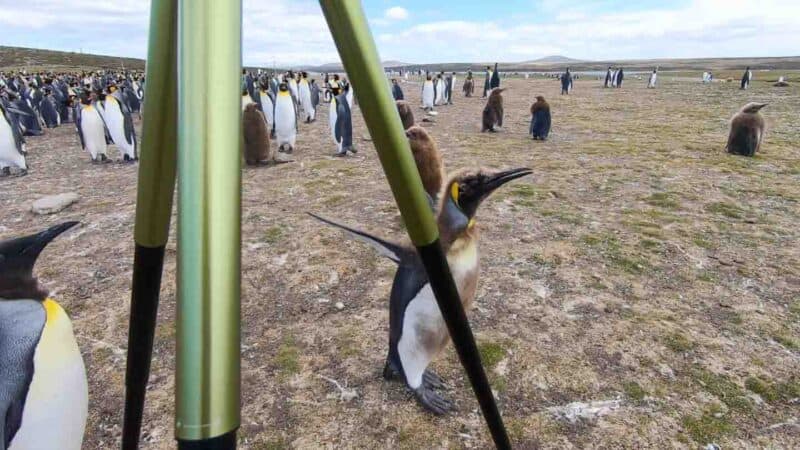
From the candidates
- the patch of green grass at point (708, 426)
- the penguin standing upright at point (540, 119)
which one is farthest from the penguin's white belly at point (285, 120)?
the patch of green grass at point (708, 426)

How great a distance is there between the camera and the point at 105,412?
113 inches

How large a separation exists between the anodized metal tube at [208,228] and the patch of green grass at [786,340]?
14.6 ft

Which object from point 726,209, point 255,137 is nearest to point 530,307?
point 726,209

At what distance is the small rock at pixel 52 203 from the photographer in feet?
21.2

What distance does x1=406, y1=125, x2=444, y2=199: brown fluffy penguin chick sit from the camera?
15.8 ft

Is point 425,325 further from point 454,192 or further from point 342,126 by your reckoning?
point 342,126

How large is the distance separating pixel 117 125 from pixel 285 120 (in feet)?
11.7

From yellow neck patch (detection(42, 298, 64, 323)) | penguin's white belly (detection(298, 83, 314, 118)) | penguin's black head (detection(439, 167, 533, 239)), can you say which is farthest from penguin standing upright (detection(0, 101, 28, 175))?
penguin's black head (detection(439, 167, 533, 239))

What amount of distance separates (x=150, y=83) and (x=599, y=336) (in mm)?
3774

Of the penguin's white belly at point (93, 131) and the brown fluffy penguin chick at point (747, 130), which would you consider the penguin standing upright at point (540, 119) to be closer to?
the brown fluffy penguin chick at point (747, 130)

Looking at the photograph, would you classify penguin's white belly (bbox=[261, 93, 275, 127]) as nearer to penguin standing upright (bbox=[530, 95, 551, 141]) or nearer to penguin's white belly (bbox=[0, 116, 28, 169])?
penguin's white belly (bbox=[0, 116, 28, 169])

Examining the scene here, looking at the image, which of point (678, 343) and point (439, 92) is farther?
point (439, 92)

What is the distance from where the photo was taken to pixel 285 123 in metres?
10.8

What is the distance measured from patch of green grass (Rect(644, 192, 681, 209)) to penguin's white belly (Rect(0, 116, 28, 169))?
36.5 feet
